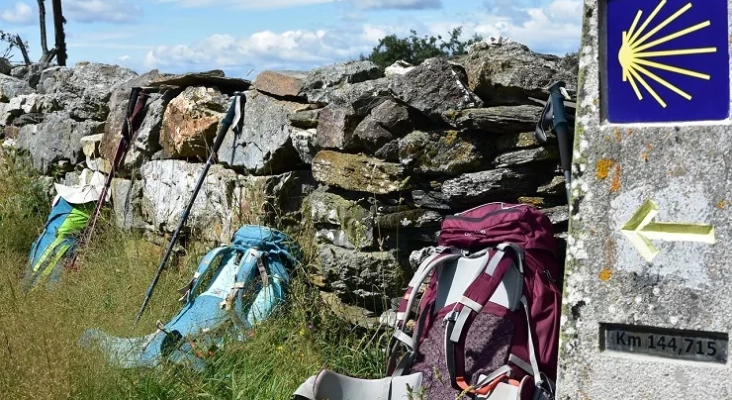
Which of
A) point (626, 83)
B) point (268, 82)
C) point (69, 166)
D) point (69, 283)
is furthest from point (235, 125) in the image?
point (626, 83)

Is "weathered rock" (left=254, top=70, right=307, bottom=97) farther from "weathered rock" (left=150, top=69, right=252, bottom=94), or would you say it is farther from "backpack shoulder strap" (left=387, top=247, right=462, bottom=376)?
"backpack shoulder strap" (left=387, top=247, right=462, bottom=376)

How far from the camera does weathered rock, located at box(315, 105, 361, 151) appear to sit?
4.44 meters

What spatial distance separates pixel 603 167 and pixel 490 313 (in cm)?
117

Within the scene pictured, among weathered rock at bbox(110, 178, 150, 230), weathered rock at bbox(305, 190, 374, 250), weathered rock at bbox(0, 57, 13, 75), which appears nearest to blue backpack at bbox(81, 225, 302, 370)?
weathered rock at bbox(305, 190, 374, 250)

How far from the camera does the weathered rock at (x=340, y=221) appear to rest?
14.0 feet

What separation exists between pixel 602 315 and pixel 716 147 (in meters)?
0.48

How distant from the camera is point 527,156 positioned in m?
3.71

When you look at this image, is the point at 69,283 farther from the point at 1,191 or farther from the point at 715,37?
the point at 715,37

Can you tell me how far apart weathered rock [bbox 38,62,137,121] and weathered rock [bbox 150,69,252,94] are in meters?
1.49

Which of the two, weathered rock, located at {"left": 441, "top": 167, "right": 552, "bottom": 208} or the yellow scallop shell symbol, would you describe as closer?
the yellow scallop shell symbol

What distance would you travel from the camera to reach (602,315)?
2297 mm

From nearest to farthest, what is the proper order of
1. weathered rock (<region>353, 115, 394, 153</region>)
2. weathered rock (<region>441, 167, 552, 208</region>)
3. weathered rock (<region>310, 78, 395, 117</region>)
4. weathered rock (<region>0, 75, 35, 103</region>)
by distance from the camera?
weathered rock (<region>441, 167, 552, 208</region>) → weathered rock (<region>353, 115, 394, 153</region>) → weathered rock (<region>310, 78, 395, 117</region>) → weathered rock (<region>0, 75, 35, 103</region>)

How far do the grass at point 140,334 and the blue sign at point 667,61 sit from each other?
6.54 ft

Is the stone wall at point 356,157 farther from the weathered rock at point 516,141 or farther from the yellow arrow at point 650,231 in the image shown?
the yellow arrow at point 650,231
